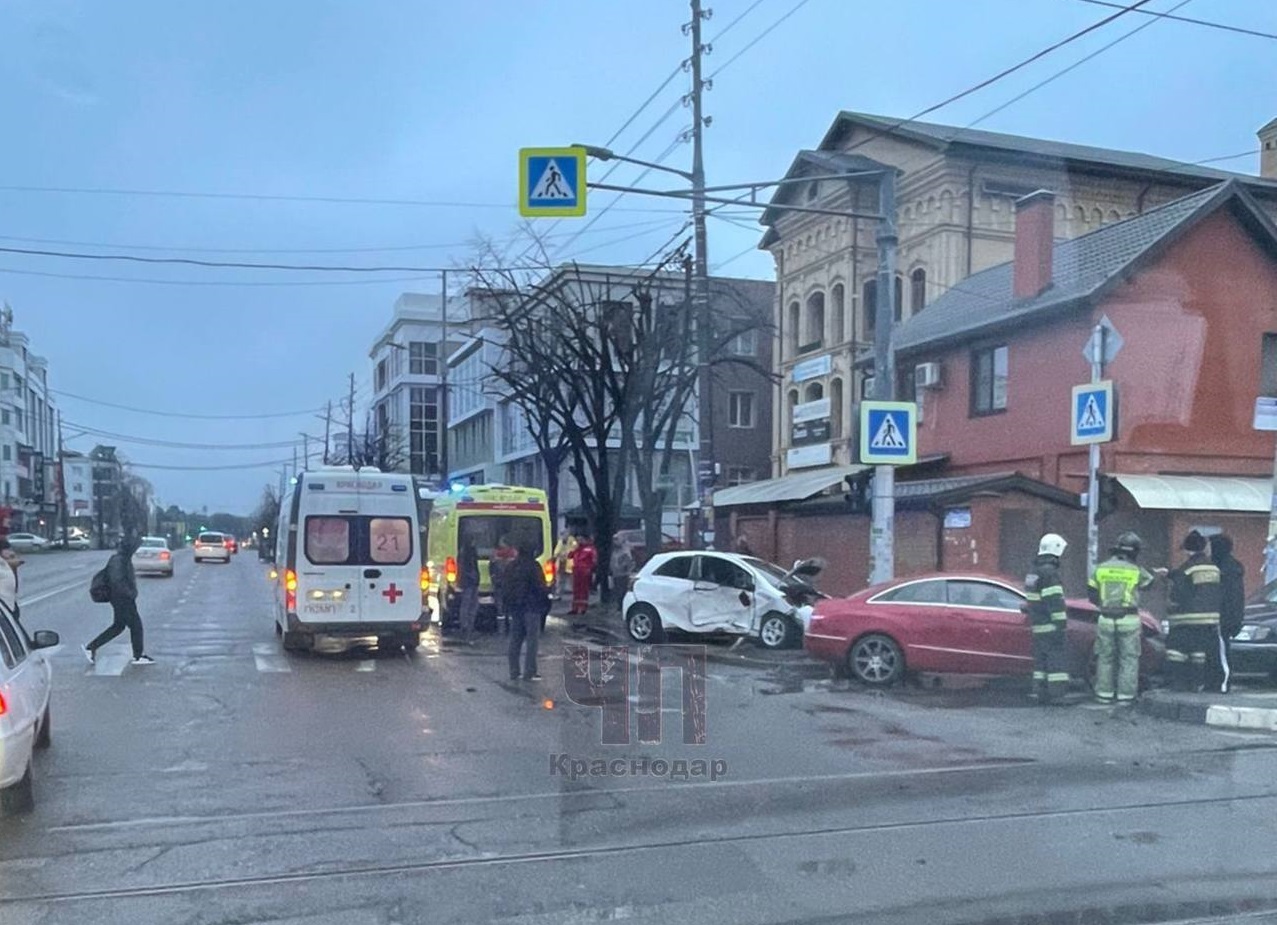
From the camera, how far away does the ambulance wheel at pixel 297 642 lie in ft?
57.7

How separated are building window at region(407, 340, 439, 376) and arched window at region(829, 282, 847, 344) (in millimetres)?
47564

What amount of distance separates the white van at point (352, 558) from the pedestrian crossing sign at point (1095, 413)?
8.81 metres

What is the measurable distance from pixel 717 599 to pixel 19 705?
12.3 m

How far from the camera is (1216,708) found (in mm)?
11766

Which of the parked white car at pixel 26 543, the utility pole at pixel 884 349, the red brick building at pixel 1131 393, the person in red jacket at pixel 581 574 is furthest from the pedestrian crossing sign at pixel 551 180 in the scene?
the parked white car at pixel 26 543

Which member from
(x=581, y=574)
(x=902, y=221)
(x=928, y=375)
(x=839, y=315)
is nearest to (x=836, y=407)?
(x=839, y=315)

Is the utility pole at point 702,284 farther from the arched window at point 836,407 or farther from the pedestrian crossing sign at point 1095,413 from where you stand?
the arched window at point 836,407

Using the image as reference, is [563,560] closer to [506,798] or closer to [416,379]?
[506,798]

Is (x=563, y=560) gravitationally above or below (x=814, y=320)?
below

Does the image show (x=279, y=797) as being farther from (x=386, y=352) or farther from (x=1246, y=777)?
(x=386, y=352)

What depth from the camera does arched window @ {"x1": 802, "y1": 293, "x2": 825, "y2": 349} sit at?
37.8 meters

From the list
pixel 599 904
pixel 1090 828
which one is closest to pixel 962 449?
pixel 1090 828

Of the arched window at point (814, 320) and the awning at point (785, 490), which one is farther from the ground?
the arched window at point (814, 320)

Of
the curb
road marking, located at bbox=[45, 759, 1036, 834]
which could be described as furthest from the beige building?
road marking, located at bbox=[45, 759, 1036, 834]
